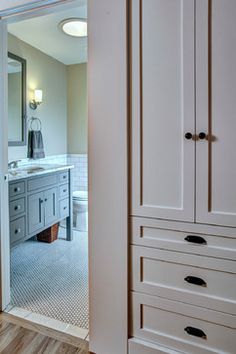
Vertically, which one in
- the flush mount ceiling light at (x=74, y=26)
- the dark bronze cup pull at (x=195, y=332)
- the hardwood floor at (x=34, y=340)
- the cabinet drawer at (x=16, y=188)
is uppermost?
the flush mount ceiling light at (x=74, y=26)

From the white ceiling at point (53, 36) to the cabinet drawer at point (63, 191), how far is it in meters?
1.72

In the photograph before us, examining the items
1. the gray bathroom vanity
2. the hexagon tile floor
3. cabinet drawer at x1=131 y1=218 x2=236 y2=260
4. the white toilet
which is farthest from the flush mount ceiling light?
the hexagon tile floor

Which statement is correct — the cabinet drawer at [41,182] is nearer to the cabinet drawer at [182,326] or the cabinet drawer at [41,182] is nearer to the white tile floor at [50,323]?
the white tile floor at [50,323]


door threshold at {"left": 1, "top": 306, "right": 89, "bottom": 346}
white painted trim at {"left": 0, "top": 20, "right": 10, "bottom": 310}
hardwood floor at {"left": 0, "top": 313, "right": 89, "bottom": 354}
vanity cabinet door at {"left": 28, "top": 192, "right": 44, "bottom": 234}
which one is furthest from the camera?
vanity cabinet door at {"left": 28, "top": 192, "right": 44, "bottom": 234}

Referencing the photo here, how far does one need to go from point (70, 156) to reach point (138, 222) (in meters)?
3.16

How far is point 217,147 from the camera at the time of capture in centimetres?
124

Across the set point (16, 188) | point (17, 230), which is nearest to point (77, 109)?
point (16, 188)

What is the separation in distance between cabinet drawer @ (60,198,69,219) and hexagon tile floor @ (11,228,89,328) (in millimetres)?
356

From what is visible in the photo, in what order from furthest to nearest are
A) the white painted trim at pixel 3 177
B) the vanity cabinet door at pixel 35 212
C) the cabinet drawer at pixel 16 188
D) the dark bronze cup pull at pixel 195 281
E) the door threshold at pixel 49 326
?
the vanity cabinet door at pixel 35 212, the cabinet drawer at pixel 16 188, the white painted trim at pixel 3 177, the door threshold at pixel 49 326, the dark bronze cup pull at pixel 195 281

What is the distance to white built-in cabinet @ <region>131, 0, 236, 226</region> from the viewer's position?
47.8 inches

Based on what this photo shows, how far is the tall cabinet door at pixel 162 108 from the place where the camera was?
1.28 meters

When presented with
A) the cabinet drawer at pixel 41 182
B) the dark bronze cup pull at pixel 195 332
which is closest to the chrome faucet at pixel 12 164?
the cabinet drawer at pixel 41 182

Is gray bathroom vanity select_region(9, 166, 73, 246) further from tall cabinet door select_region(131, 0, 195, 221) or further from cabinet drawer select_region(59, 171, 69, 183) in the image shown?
tall cabinet door select_region(131, 0, 195, 221)

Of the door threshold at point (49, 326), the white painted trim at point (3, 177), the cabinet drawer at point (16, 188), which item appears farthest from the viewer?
the cabinet drawer at point (16, 188)
